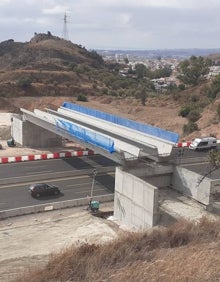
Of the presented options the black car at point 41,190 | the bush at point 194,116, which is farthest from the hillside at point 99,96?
the black car at point 41,190

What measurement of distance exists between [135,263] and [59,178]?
30.1m

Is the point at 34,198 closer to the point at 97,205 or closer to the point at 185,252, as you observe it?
the point at 97,205

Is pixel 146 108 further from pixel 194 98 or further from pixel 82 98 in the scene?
pixel 82 98

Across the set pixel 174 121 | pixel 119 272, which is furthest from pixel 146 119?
pixel 119 272

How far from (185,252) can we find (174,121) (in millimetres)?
67614

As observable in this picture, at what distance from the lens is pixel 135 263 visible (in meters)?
15.5

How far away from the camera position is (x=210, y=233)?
21.0m

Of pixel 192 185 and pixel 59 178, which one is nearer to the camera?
pixel 192 185

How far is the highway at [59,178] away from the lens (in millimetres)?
38750

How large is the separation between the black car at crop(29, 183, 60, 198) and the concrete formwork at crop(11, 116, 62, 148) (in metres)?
23.3

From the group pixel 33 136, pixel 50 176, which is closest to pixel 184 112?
pixel 33 136

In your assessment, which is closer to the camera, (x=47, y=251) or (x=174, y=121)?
(x=47, y=251)

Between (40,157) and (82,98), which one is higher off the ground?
(82,98)

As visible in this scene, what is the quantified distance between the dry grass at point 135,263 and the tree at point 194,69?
95153 mm
